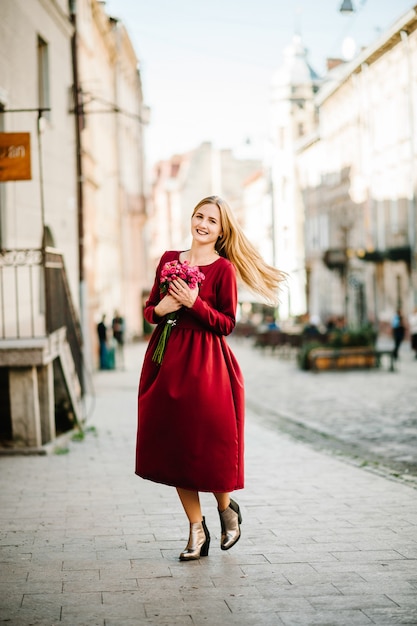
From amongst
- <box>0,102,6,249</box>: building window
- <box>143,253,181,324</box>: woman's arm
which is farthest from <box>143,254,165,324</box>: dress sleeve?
<box>0,102,6,249</box>: building window

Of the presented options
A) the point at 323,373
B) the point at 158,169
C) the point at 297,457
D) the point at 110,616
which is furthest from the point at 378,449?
the point at 158,169

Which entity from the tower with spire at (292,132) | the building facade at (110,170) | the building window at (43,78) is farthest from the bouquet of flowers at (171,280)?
the tower with spire at (292,132)

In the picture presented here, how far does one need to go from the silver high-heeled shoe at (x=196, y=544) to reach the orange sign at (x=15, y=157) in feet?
19.8

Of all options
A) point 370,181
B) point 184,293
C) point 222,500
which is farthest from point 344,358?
point 370,181

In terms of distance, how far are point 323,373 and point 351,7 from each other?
8.33 m

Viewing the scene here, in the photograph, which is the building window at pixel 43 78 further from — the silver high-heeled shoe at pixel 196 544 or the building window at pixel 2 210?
the silver high-heeled shoe at pixel 196 544

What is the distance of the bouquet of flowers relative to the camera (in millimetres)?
5457

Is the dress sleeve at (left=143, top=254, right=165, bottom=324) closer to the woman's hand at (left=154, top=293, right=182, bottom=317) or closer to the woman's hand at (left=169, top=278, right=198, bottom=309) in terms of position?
the woman's hand at (left=154, top=293, right=182, bottom=317)

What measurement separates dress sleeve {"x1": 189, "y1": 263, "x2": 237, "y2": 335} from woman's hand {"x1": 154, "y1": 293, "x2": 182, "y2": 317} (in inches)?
3.2

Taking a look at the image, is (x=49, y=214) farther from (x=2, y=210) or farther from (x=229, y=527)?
(x=229, y=527)

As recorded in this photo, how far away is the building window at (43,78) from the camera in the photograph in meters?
16.8

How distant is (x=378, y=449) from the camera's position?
432 inches

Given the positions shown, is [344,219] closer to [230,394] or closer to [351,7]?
[351,7]

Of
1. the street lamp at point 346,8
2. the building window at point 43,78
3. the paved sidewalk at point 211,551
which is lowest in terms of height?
the paved sidewalk at point 211,551
